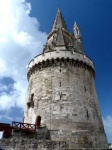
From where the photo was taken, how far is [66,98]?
18156 millimetres

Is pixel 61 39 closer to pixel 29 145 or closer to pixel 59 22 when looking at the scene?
pixel 59 22

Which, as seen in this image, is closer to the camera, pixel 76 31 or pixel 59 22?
pixel 59 22

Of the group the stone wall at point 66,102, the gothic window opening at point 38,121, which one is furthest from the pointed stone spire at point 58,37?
the gothic window opening at point 38,121

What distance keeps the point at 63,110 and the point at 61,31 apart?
13.8m

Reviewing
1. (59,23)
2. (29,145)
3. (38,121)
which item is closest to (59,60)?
(38,121)

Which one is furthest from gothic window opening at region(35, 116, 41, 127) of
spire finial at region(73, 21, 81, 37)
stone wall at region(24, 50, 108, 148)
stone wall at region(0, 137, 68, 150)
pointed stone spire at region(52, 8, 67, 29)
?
spire finial at region(73, 21, 81, 37)

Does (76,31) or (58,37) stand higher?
(76,31)

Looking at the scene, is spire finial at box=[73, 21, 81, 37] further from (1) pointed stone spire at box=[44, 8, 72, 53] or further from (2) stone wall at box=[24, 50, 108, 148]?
(2) stone wall at box=[24, 50, 108, 148]

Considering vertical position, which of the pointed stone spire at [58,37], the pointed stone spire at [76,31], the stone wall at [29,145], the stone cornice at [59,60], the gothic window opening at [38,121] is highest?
the pointed stone spire at [76,31]

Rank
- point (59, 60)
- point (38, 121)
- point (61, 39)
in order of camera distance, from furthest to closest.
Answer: point (61, 39) < point (59, 60) < point (38, 121)

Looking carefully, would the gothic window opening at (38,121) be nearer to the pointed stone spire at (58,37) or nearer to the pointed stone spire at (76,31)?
the pointed stone spire at (58,37)

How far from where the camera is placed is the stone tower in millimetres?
16594

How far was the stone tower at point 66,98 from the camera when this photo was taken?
16594 mm

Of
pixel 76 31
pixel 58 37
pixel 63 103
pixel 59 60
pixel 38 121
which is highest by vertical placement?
pixel 76 31
